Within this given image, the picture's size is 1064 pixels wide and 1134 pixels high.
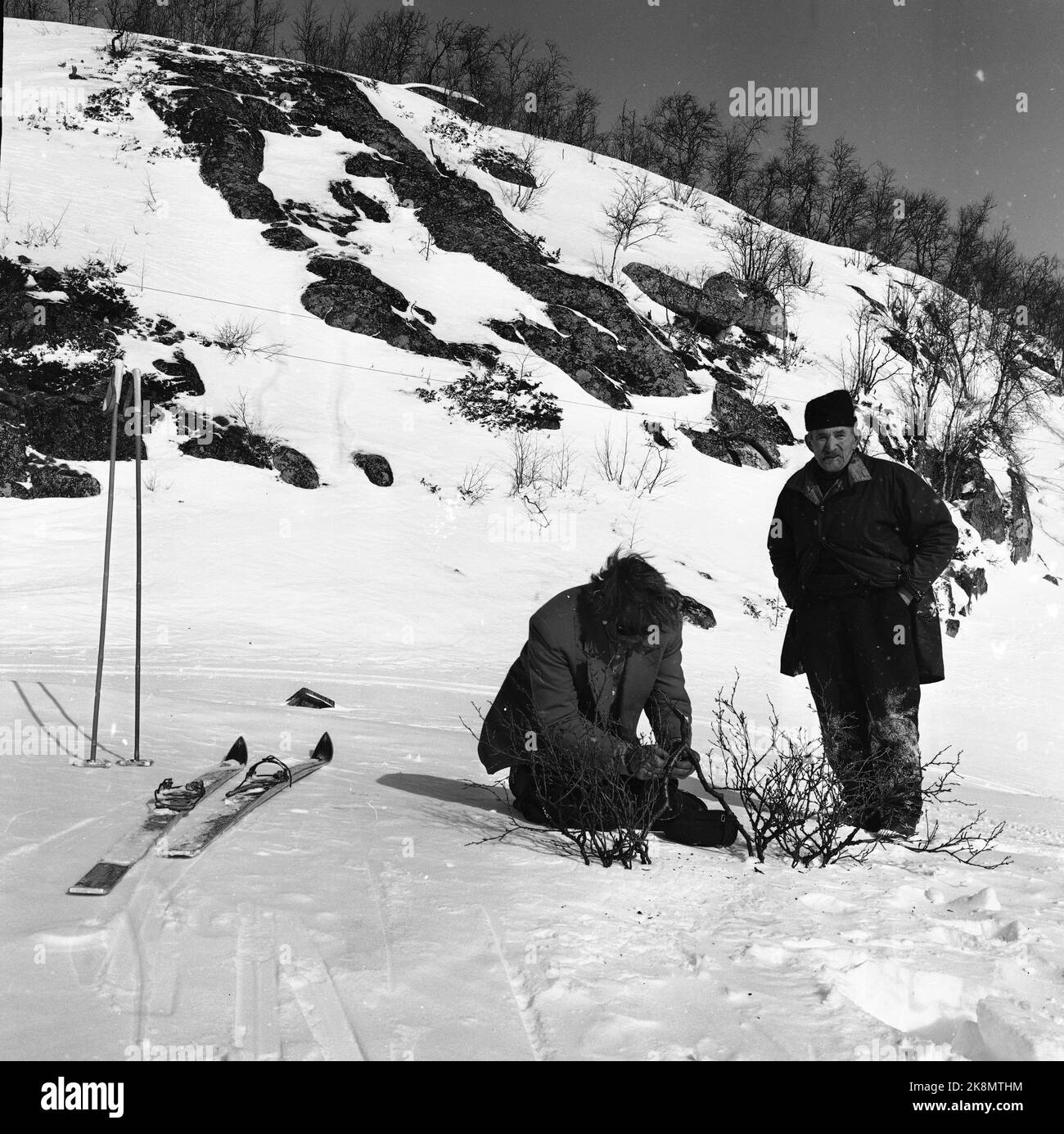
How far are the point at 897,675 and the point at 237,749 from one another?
3172 millimetres

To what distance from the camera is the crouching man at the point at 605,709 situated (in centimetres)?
357

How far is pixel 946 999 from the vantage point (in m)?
2.61

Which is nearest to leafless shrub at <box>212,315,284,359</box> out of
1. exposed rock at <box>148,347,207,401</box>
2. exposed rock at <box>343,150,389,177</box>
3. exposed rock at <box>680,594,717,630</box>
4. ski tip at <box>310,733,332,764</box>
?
exposed rock at <box>148,347,207,401</box>

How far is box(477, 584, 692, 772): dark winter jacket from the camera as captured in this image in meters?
3.71

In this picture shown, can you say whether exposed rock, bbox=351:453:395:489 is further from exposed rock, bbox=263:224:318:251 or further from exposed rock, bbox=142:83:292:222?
exposed rock, bbox=142:83:292:222

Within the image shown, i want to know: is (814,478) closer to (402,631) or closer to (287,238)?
(402,631)

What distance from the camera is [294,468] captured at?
15828 mm

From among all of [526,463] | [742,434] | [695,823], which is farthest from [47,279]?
[695,823]

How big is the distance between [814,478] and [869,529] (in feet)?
1.13

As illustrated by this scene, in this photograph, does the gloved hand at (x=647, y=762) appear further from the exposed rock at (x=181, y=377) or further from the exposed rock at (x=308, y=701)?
the exposed rock at (x=181, y=377)
